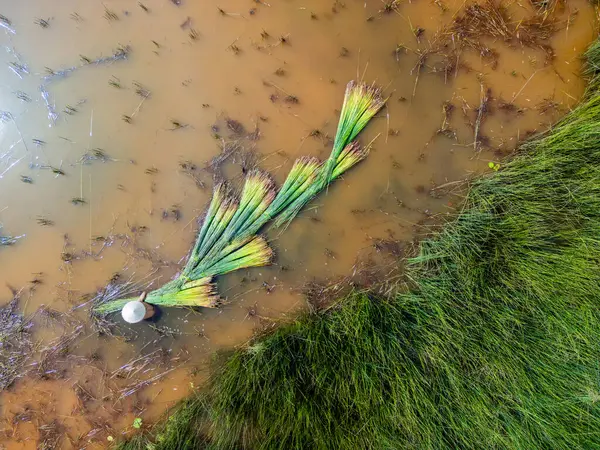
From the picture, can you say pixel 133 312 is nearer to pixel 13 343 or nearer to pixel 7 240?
pixel 13 343

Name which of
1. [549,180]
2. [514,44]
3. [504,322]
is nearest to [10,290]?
[504,322]

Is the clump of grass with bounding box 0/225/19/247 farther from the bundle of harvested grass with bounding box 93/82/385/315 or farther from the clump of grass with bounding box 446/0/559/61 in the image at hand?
the clump of grass with bounding box 446/0/559/61

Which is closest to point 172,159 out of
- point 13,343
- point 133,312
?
point 133,312

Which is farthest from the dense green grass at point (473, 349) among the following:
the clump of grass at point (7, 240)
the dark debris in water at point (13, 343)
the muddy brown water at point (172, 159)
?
the clump of grass at point (7, 240)

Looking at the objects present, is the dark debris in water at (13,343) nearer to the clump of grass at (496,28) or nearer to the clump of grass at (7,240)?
the clump of grass at (7,240)

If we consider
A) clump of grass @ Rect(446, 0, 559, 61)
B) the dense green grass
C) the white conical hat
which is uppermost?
clump of grass @ Rect(446, 0, 559, 61)

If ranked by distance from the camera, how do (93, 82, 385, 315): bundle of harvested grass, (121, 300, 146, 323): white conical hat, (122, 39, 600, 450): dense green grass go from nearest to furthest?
(122, 39, 600, 450): dense green grass
(121, 300, 146, 323): white conical hat
(93, 82, 385, 315): bundle of harvested grass

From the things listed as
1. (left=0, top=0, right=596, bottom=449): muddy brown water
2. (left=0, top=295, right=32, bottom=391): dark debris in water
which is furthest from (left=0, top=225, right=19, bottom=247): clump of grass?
(left=0, top=295, right=32, bottom=391): dark debris in water
